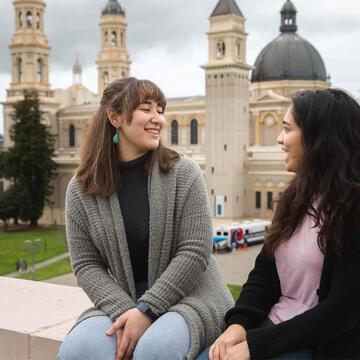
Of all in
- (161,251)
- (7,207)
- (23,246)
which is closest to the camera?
(161,251)

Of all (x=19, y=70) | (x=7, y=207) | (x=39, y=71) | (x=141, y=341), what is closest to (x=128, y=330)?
(x=141, y=341)

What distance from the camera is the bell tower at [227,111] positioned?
122ft

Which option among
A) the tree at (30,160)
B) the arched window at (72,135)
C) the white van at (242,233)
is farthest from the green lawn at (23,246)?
the arched window at (72,135)

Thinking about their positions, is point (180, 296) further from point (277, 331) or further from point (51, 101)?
point (51, 101)

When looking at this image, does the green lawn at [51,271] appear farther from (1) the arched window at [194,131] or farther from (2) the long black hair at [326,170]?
(1) the arched window at [194,131]

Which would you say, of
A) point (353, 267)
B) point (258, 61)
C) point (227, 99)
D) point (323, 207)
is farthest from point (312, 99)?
point (258, 61)

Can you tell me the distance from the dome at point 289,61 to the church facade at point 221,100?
6cm

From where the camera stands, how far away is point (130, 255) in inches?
122

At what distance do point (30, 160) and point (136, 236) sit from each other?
34323 mm

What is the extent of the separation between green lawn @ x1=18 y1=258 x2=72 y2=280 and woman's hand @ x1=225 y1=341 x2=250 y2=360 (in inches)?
736

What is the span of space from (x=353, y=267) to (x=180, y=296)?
0.76m

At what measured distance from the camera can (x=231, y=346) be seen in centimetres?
267

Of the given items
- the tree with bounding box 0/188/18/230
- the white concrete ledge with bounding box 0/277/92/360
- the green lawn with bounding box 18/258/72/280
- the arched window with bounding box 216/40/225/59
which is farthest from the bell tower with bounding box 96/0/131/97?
the white concrete ledge with bounding box 0/277/92/360

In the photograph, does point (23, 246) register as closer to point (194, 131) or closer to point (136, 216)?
point (194, 131)
